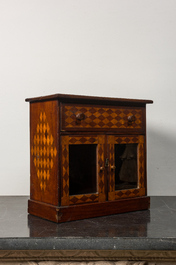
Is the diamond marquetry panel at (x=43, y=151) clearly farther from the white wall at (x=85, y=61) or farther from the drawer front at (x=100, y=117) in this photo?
the white wall at (x=85, y=61)

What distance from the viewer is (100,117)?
76.6 inches

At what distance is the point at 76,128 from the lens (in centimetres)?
186

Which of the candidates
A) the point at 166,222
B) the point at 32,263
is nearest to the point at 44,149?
the point at 32,263

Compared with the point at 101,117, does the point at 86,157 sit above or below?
below

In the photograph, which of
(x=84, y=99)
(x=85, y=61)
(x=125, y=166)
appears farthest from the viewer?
(x=85, y=61)

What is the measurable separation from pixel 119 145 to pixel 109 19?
110 cm

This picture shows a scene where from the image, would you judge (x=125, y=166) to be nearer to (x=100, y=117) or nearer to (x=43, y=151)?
(x=100, y=117)

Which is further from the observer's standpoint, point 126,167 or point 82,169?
point 126,167

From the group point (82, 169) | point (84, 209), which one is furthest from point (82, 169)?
point (84, 209)

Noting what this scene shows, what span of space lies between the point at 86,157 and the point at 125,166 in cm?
26

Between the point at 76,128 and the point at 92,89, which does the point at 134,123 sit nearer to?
the point at 76,128

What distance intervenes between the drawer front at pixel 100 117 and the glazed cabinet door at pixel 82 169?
0.20ft

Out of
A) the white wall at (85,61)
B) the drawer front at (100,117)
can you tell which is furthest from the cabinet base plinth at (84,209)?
the white wall at (85,61)

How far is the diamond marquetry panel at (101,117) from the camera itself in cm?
184
